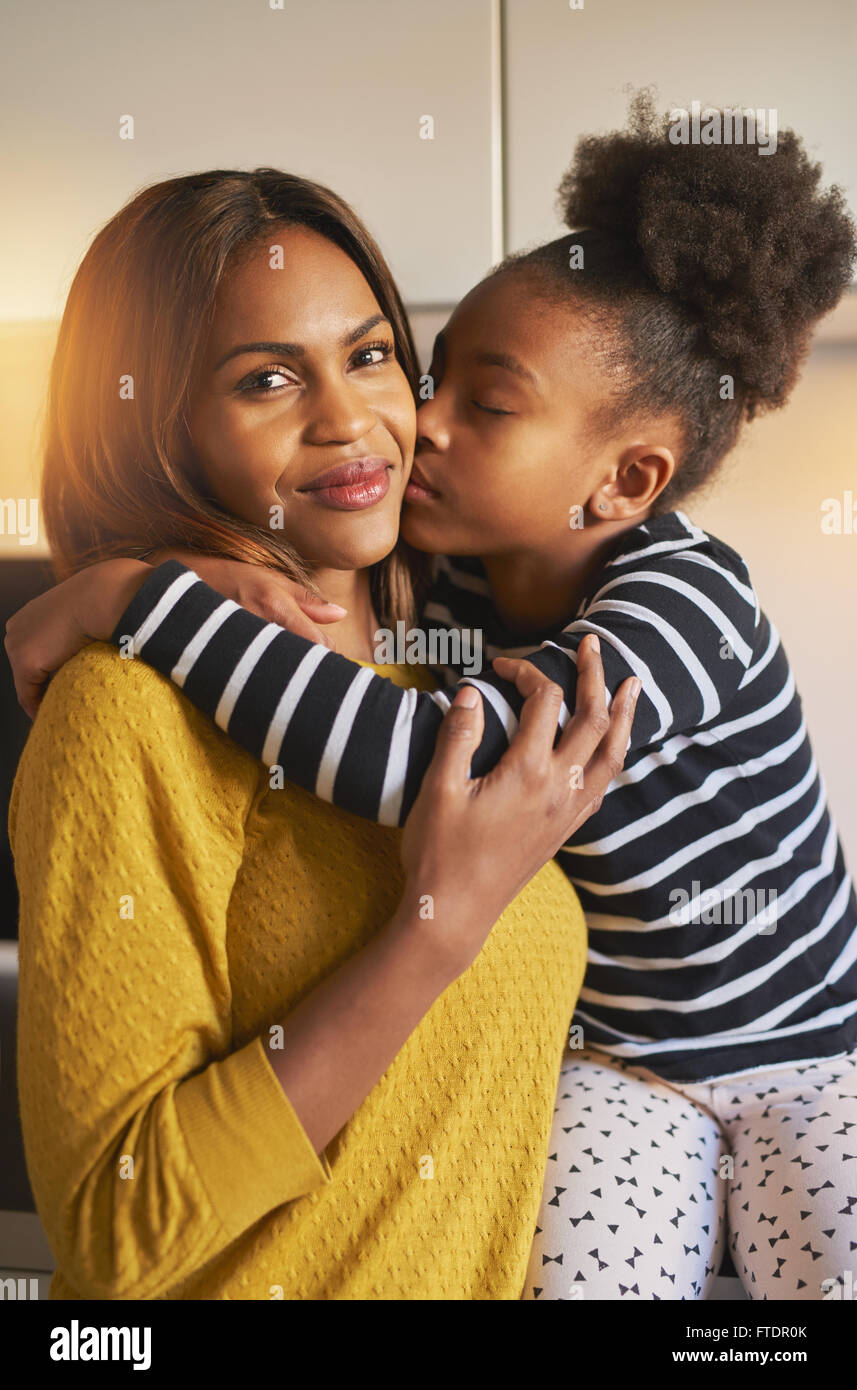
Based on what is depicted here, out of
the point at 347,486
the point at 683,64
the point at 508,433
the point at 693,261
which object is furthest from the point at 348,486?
the point at 683,64

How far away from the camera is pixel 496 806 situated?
2.40ft

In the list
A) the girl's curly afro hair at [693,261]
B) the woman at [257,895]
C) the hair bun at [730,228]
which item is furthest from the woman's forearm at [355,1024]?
the hair bun at [730,228]

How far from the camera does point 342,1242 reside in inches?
29.1

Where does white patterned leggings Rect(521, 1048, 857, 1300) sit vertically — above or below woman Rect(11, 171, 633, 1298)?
below

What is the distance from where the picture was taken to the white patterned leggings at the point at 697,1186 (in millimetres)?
846

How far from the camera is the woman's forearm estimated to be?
2.22ft

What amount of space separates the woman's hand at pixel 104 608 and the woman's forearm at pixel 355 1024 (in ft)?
0.83

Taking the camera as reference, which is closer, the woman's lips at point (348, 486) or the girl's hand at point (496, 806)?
the girl's hand at point (496, 806)

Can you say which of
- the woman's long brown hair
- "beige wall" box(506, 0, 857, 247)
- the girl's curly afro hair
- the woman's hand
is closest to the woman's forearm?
the woman's hand

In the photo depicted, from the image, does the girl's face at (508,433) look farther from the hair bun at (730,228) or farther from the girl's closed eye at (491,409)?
the hair bun at (730,228)

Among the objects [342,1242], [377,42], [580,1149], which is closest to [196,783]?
[342,1242]

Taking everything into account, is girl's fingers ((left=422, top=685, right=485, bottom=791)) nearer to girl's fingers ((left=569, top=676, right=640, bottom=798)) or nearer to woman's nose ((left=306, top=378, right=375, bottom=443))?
girl's fingers ((left=569, top=676, right=640, bottom=798))

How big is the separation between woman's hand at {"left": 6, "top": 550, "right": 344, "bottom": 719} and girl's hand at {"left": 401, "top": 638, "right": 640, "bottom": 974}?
16 centimetres
